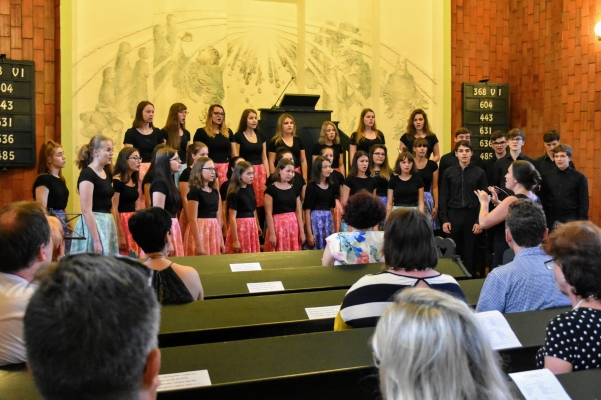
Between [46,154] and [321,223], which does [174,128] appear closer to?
[46,154]

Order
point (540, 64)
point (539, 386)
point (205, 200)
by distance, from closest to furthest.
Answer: point (539, 386), point (205, 200), point (540, 64)

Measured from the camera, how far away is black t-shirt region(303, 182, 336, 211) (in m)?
6.93

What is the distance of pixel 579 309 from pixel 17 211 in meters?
1.97

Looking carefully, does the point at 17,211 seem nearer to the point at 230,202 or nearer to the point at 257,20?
the point at 230,202

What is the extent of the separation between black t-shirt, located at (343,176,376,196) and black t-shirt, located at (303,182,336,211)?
195mm

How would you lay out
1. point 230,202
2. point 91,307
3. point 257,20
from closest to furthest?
point 91,307
point 230,202
point 257,20

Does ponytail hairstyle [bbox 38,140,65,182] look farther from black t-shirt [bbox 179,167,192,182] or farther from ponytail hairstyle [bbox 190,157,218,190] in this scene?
ponytail hairstyle [bbox 190,157,218,190]

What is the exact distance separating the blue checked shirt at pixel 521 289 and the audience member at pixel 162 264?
133 cm

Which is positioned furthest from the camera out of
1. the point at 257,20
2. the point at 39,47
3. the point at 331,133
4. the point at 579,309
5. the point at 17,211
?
the point at 257,20

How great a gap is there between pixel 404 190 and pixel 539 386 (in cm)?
516

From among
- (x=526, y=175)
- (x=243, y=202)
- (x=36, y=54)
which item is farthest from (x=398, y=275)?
(x=36, y=54)

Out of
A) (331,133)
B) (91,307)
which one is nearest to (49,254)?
(91,307)

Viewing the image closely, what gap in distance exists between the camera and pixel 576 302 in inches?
88.1

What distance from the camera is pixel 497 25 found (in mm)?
10758
